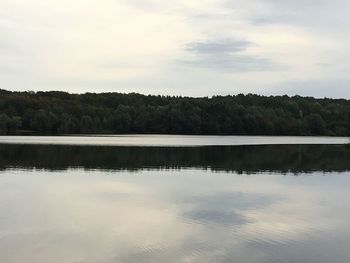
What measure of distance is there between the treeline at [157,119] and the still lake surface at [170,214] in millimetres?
73167

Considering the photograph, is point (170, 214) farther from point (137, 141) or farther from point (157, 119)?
point (157, 119)

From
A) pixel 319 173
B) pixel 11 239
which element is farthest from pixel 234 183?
pixel 11 239

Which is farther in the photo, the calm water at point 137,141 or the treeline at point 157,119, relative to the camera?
the treeline at point 157,119

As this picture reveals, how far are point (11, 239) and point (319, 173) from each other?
23.0 meters

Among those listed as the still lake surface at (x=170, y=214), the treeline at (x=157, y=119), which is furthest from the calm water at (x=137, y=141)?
the still lake surface at (x=170, y=214)

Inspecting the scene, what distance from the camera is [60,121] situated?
10469 cm

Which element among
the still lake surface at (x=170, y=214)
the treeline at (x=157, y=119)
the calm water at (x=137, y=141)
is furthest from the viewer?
the treeline at (x=157, y=119)

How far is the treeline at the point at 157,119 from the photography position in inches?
4104

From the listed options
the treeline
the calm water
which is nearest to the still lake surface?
the calm water

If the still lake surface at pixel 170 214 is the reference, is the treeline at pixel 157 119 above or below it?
above

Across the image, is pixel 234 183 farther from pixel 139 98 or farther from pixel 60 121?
pixel 139 98

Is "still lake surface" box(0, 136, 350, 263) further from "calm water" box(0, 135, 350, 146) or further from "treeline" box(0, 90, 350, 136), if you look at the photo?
"treeline" box(0, 90, 350, 136)

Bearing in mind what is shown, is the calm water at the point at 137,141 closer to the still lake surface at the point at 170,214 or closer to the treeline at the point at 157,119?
the treeline at the point at 157,119

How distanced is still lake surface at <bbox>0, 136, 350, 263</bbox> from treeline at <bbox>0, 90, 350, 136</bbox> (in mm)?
73167
